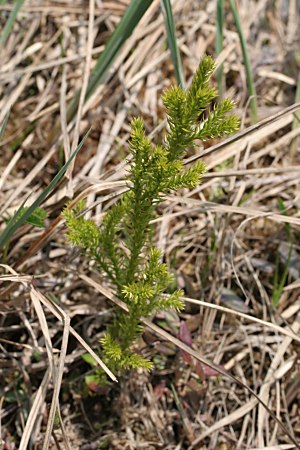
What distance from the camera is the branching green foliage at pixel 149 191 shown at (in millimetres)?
1436

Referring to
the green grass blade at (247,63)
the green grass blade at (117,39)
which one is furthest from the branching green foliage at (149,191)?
the green grass blade at (247,63)

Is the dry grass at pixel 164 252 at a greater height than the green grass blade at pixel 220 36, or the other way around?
the green grass blade at pixel 220 36

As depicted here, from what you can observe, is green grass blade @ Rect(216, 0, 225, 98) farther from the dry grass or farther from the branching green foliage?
the branching green foliage

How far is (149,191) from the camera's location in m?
1.56

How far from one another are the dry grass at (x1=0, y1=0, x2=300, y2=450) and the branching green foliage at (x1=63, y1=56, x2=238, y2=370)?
122mm

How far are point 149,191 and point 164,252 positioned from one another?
0.70 metres

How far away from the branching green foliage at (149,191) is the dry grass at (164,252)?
122mm

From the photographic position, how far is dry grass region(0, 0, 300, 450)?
196cm

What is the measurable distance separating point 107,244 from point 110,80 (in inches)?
47.2

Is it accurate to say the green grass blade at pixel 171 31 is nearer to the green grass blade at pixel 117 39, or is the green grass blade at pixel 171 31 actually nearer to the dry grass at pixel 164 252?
the green grass blade at pixel 117 39

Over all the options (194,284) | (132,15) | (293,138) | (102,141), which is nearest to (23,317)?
(194,284)

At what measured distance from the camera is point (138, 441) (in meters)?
1.99

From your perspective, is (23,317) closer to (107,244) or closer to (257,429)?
(107,244)

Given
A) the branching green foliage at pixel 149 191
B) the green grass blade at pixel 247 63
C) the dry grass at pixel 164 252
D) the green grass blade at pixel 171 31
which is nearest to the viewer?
the branching green foliage at pixel 149 191
